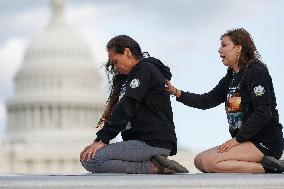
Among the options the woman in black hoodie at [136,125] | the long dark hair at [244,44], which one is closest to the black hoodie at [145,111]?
the woman in black hoodie at [136,125]

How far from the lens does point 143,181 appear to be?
29.4 feet

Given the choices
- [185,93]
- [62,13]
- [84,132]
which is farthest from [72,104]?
[185,93]

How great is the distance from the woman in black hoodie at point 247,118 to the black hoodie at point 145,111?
405 millimetres

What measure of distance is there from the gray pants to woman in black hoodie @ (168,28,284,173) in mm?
481

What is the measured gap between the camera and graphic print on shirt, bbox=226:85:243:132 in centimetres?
1041

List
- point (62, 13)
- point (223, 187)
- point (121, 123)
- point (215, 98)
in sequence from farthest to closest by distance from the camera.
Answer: point (62, 13)
point (215, 98)
point (121, 123)
point (223, 187)

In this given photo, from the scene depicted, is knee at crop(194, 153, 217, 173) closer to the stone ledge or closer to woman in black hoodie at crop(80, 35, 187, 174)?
woman in black hoodie at crop(80, 35, 187, 174)

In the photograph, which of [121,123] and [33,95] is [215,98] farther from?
[33,95]

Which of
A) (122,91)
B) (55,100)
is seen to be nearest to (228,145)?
(122,91)

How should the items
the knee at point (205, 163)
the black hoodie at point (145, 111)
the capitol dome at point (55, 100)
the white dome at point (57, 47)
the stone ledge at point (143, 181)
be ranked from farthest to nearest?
1. the white dome at point (57, 47)
2. the capitol dome at point (55, 100)
3. the knee at point (205, 163)
4. the black hoodie at point (145, 111)
5. the stone ledge at point (143, 181)

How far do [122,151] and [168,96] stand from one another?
670mm

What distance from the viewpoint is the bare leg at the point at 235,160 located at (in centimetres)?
1018

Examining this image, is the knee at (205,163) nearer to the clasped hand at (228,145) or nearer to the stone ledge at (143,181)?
the clasped hand at (228,145)

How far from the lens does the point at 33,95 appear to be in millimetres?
138375
